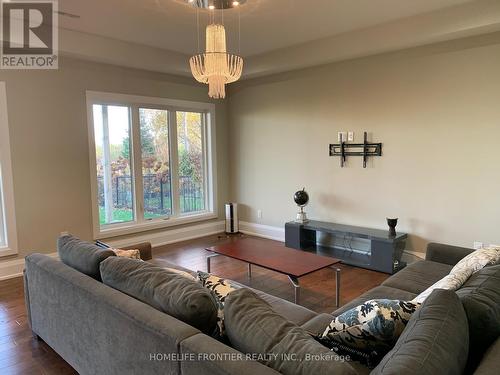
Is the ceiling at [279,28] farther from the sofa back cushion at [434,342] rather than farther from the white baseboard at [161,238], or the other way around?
the sofa back cushion at [434,342]

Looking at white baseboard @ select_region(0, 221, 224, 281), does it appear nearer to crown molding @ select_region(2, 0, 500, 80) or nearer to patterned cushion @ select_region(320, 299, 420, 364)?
crown molding @ select_region(2, 0, 500, 80)

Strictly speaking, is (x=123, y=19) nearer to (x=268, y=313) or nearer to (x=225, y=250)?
(x=225, y=250)

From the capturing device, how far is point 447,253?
2936mm

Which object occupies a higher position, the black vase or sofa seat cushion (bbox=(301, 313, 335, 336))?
the black vase

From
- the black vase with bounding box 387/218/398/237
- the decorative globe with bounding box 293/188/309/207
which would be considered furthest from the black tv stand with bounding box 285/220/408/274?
the decorative globe with bounding box 293/188/309/207

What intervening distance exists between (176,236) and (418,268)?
12.4 feet

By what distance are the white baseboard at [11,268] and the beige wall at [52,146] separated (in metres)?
0.13

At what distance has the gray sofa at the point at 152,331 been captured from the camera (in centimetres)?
116

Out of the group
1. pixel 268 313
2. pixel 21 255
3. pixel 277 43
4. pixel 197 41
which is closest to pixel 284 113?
pixel 277 43

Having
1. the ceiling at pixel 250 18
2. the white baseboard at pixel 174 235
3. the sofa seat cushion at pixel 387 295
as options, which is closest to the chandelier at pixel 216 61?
the ceiling at pixel 250 18

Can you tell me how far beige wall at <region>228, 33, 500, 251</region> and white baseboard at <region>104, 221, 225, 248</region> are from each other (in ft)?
2.92

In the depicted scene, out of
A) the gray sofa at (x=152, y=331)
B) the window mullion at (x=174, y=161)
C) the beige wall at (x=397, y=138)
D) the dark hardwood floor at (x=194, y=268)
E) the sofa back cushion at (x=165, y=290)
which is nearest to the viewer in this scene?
the gray sofa at (x=152, y=331)

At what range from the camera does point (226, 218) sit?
6105 mm

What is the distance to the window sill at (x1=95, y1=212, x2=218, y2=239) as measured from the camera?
485 cm
